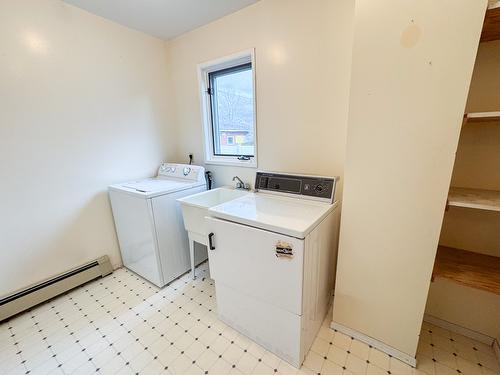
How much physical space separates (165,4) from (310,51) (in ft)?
4.14

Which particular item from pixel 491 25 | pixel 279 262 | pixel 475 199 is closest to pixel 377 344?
pixel 279 262

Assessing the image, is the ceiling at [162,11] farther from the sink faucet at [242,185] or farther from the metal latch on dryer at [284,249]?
the metal latch on dryer at [284,249]

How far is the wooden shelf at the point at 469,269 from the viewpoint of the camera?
113cm

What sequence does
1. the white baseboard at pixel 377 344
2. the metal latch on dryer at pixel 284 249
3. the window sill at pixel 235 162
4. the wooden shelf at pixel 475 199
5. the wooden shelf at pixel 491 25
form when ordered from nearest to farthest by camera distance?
the wooden shelf at pixel 491 25
the wooden shelf at pixel 475 199
the metal latch on dryer at pixel 284 249
the white baseboard at pixel 377 344
the window sill at pixel 235 162

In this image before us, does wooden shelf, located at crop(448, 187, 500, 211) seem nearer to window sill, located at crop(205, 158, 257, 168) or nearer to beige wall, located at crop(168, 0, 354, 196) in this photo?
beige wall, located at crop(168, 0, 354, 196)

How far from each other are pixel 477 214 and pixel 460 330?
825 millimetres

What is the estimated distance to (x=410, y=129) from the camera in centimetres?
108

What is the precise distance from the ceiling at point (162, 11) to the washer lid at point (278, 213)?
5.42 ft

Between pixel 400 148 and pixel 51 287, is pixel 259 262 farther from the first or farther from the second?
pixel 51 287

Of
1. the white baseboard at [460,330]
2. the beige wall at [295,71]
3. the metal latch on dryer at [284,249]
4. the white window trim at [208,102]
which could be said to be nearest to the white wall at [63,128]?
the white window trim at [208,102]

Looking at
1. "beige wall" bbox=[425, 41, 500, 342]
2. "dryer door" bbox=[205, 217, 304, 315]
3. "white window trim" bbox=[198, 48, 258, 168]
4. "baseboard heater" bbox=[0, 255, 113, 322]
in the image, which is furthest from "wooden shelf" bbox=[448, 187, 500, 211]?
"baseboard heater" bbox=[0, 255, 113, 322]

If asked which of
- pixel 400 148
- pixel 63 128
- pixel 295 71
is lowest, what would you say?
pixel 400 148

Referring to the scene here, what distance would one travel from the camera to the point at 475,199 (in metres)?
1.11

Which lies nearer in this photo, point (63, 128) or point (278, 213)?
point (278, 213)
